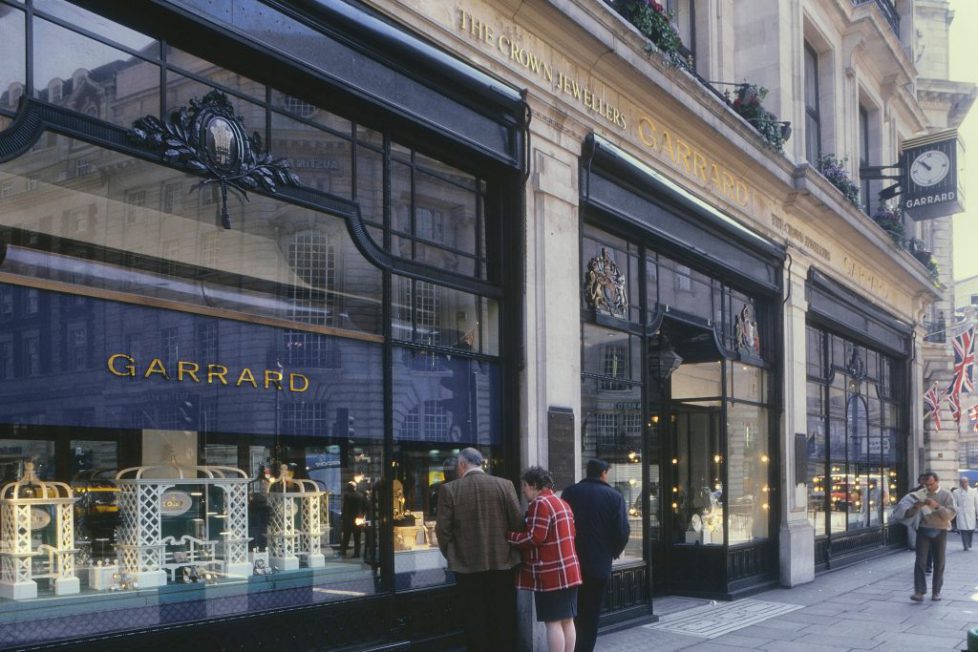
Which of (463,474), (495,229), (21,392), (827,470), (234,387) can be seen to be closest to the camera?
(21,392)

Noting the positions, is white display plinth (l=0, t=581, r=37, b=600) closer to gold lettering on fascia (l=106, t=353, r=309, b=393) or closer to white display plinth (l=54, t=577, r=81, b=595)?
white display plinth (l=54, t=577, r=81, b=595)

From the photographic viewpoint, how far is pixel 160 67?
6344mm

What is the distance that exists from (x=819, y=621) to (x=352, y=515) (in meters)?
6.47

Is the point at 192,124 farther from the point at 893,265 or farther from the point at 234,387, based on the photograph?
the point at 893,265

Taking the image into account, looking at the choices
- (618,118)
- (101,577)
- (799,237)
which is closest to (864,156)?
(799,237)

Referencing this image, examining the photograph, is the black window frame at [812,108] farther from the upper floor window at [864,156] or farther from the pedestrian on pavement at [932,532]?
the pedestrian on pavement at [932,532]

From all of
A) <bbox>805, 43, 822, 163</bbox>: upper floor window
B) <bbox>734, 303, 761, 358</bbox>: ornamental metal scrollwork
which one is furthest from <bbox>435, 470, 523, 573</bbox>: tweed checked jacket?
<bbox>805, 43, 822, 163</bbox>: upper floor window

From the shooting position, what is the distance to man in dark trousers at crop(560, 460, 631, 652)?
826cm

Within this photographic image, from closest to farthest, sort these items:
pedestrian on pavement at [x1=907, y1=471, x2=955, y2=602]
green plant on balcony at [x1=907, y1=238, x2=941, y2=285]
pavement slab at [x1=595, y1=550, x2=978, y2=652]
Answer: pavement slab at [x1=595, y1=550, x2=978, y2=652]
pedestrian on pavement at [x1=907, y1=471, x2=955, y2=602]
green plant on balcony at [x1=907, y1=238, x2=941, y2=285]

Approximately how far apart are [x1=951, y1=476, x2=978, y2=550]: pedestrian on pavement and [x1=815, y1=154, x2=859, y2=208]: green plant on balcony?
7767 mm

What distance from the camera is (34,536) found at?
5746 millimetres

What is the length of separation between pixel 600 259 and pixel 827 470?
8860mm

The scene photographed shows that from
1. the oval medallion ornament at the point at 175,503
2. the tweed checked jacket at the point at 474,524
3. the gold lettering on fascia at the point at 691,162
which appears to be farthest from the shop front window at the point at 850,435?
the oval medallion ornament at the point at 175,503

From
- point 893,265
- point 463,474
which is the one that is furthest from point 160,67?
point 893,265
